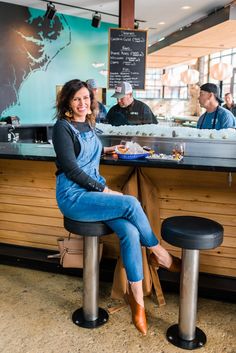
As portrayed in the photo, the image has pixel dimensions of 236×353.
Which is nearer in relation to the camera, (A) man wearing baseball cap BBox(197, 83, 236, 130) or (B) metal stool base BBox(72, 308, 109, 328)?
(B) metal stool base BBox(72, 308, 109, 328)

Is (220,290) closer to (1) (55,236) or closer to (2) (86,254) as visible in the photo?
(2) (86,254)

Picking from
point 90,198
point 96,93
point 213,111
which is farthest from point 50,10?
point 90,198

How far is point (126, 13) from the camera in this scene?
196 inches

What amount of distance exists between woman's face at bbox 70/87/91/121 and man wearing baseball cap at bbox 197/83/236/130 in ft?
6.16

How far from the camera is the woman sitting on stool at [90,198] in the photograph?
207 cm

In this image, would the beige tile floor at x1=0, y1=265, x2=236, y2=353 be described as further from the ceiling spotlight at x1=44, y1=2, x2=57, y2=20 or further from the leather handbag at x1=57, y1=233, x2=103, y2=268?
the ceiling spotlight at x1=44, y1=2, x2=57, y2=20

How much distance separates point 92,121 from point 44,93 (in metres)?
5.30

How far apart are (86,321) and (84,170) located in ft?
3.08

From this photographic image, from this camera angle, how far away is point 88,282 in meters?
2.27

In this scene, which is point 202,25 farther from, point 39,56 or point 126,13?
point 39,56

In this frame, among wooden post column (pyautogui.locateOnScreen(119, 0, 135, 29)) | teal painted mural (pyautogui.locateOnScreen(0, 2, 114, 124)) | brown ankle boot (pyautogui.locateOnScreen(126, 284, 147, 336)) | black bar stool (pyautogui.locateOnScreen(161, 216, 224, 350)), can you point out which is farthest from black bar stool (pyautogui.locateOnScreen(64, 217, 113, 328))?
teal painted mural (pyautogui.locateOnScreen(0, 2, 114, 124))

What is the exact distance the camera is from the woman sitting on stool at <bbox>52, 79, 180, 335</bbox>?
207 centimetres

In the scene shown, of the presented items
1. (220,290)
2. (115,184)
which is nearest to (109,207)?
(115,184)

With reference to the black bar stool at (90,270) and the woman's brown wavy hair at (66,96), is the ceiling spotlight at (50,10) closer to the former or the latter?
the woman's brown wavy hair at (66,96)
